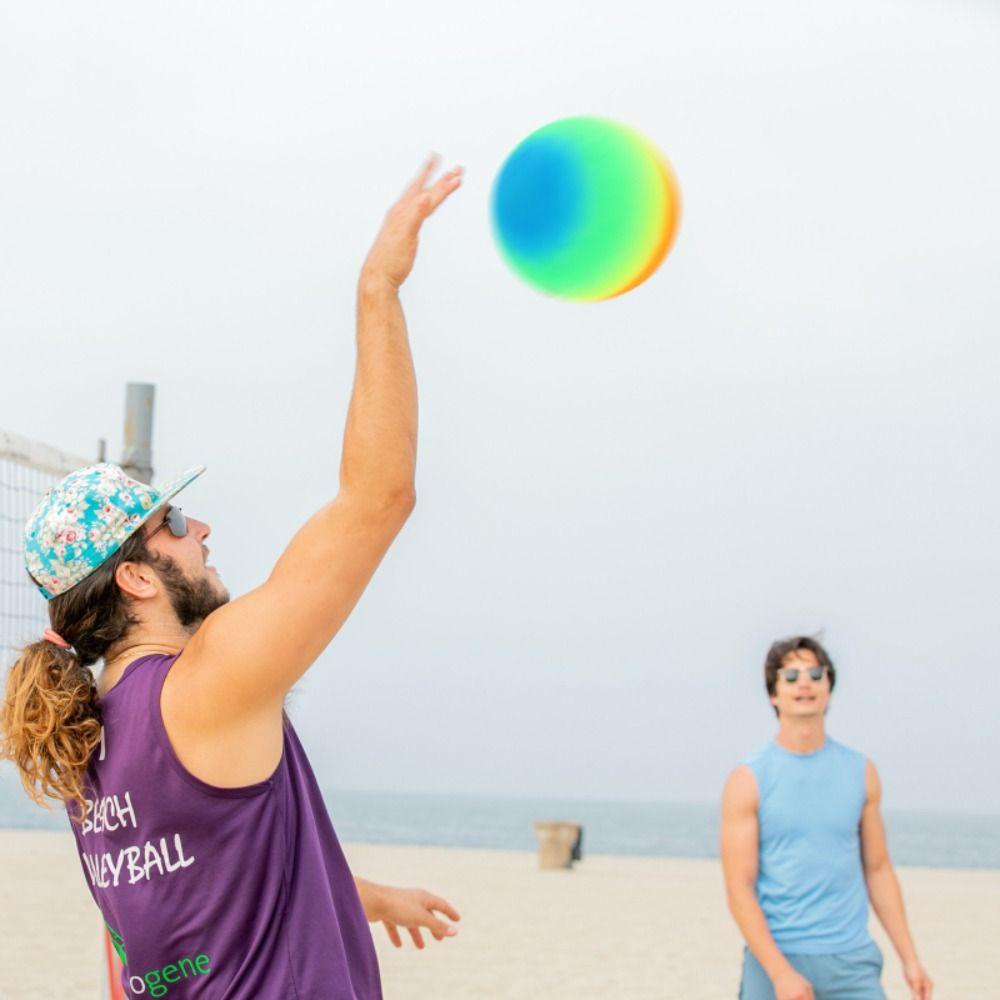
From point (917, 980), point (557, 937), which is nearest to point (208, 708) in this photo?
point (917, 980)

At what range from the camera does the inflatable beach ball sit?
3367mm

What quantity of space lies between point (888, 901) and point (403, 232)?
11.6ft

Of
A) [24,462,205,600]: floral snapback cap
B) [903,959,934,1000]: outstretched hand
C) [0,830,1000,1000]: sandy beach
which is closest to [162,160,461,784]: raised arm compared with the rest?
[24,462,205,600]: floral snapback cap

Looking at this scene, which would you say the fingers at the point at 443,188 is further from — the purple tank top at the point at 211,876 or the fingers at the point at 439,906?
the fingers at the point at 439,906

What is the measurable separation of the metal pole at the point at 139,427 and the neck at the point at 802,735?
9.78ft

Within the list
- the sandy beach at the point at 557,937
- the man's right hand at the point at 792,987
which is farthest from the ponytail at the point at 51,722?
the sandy beach at the point at 557,937

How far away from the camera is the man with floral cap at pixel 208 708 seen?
7.47 ft

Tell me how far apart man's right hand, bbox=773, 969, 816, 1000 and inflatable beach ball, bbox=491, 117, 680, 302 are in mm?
2317

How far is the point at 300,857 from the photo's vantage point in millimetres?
2430

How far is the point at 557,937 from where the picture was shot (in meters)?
14.3

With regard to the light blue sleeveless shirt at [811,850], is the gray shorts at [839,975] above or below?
below

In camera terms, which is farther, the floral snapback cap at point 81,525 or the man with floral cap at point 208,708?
the floral snapback cap at point 81,525

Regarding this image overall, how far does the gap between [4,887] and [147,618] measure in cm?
1582

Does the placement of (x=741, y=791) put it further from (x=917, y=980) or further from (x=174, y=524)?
(x=174, y=524)
